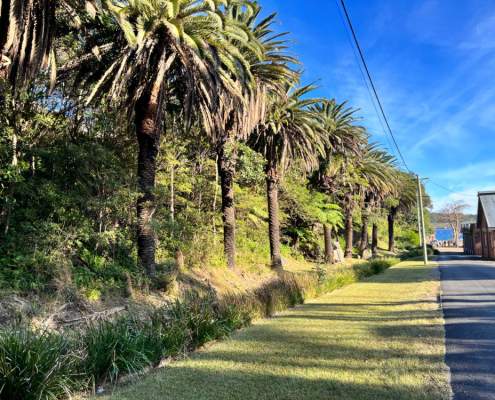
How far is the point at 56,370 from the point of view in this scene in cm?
511

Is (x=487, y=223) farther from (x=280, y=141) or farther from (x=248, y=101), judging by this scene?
(x=248, y=101)

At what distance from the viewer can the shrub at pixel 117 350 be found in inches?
227

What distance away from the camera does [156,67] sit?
1227 cm

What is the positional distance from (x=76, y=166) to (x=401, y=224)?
6386cm

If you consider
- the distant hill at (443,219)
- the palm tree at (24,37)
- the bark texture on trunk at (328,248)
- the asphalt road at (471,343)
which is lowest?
the asphalt road at (471,343)

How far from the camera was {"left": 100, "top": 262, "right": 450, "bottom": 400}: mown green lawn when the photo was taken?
17.1 feet

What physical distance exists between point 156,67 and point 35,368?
9.34 metres

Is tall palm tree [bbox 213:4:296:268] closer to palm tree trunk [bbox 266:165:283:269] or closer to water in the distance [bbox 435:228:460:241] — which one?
palm tree trunk [bbox 266:165:283:269]

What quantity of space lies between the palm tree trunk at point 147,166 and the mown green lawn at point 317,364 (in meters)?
4.28

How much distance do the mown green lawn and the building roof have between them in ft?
138

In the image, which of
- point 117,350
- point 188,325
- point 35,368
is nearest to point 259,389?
point 117,350

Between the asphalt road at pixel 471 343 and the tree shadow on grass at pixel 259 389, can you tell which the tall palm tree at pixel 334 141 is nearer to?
the asphalt road at pixel 471 343

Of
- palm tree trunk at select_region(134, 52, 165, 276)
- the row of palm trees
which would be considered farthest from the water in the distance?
palm tree trunk at select_region(134, 52, 165, 276)

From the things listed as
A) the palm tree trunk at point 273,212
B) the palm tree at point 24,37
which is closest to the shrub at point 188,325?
the palm tree at point 24,37
